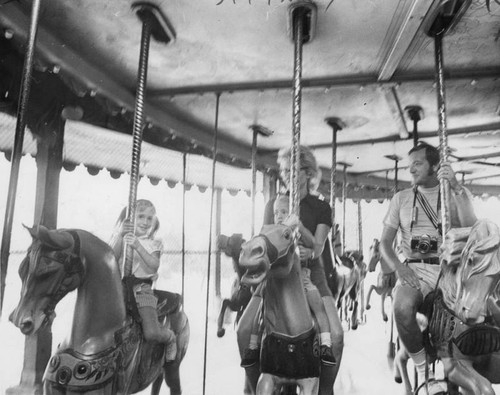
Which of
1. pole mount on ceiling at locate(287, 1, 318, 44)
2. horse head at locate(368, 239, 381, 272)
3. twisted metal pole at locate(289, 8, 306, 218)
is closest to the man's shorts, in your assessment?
twisted metal pole at locate(289, 8, 306, 218)

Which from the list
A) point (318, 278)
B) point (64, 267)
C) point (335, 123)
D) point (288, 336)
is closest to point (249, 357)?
point (288, 336)

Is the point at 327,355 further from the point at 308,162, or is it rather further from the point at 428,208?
the point at 428,208

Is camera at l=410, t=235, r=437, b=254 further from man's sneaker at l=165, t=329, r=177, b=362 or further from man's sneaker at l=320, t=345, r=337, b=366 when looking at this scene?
man's sneaker at l=165, t=329, r=177, b=362

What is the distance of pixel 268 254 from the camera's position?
191cm

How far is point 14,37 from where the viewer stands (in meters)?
3.12

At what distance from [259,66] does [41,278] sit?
8.68 feet

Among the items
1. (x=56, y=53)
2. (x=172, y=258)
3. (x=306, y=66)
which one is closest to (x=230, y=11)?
(x=306, y=66)

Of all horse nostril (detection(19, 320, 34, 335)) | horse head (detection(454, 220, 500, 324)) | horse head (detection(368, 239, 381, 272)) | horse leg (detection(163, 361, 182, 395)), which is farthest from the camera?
horse head (detection(368, 239, 381, 272))

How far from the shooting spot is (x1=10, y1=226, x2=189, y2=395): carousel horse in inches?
71.9

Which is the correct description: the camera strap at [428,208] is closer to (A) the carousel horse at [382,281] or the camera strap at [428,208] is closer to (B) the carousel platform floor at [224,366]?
(B) the carousel platform floor at [224,366]

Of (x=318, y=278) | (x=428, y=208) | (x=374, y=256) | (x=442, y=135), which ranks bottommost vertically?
(x=318, y=278)

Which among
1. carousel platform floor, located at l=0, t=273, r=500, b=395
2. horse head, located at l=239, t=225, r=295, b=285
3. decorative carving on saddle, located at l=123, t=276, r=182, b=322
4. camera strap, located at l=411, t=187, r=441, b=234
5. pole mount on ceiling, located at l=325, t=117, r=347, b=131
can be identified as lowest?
carousel platform floor, located at l=0, t=273, r=500, b=395

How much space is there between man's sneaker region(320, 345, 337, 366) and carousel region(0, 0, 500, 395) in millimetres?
34

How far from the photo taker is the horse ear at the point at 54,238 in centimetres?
182
